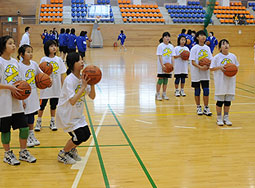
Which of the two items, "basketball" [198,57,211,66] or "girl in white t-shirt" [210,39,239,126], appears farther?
"basketball" [198,57,211,66]

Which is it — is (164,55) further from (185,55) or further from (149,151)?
(149,151)

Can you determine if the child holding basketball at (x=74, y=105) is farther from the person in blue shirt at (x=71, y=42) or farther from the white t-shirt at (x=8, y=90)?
the person in blue shirt at (x=71, y=42)

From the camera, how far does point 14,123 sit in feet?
13.0

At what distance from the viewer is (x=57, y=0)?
100 feet

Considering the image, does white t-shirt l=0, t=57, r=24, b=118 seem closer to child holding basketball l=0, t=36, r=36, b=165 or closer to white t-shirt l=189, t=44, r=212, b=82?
child holding basketball l=0, t=36, r=36, b=165

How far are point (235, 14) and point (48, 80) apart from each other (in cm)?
2935

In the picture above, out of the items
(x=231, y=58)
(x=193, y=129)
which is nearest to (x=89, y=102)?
(x=193, y=129)

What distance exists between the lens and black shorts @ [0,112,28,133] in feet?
12.8

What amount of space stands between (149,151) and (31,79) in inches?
75.0

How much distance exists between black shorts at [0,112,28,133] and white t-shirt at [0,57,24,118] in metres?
0.08

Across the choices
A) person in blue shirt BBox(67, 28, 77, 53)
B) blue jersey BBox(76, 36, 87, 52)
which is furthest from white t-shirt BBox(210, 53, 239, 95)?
person in blue shirt BBox(67, 28, 77, 53)

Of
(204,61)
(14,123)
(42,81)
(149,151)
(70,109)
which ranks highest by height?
(204,61)

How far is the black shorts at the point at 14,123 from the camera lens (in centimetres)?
389

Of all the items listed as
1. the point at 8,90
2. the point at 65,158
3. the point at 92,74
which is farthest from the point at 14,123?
the point at 92,74
